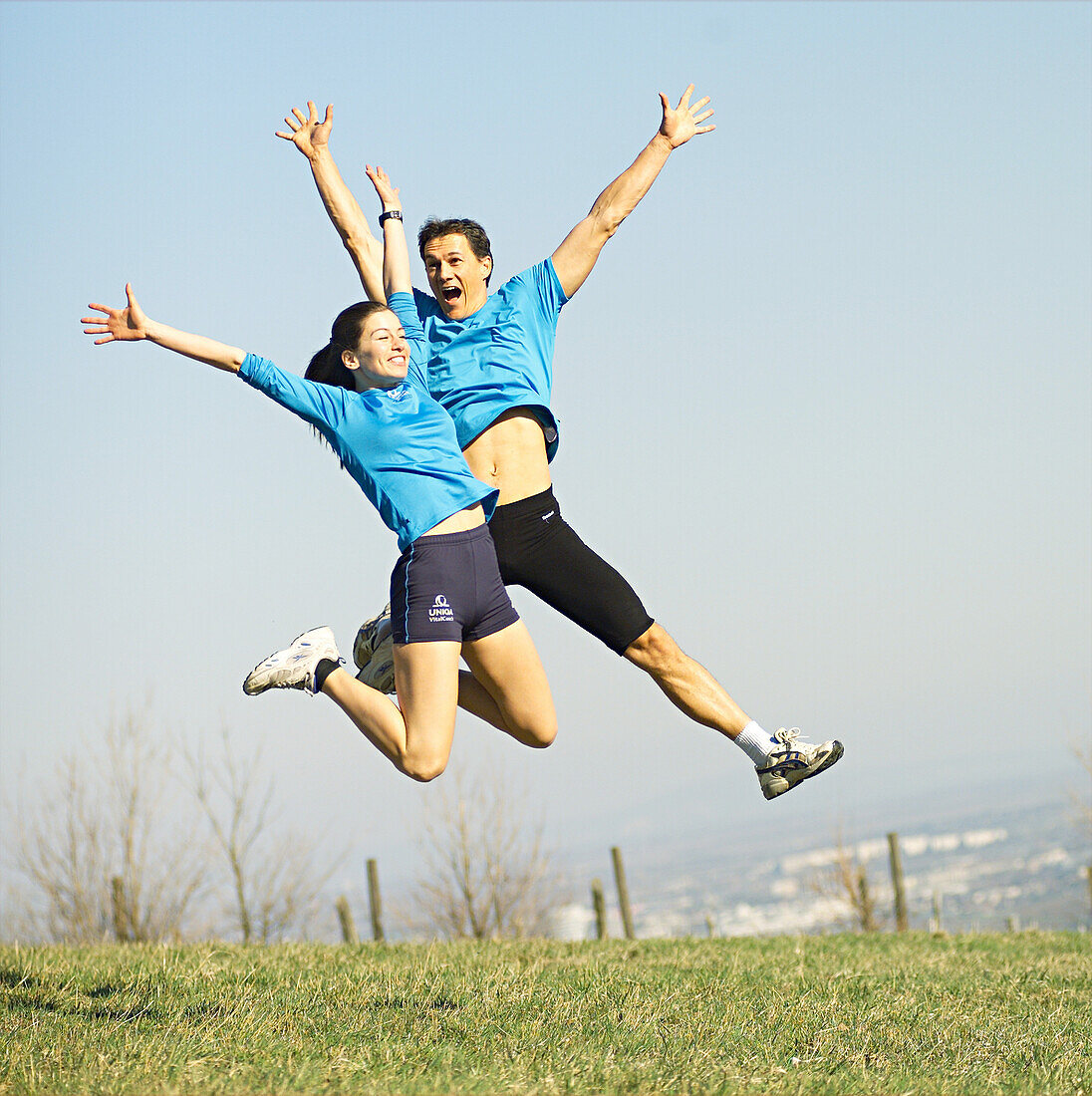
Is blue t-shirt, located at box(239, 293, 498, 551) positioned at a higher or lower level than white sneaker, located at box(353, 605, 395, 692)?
higher

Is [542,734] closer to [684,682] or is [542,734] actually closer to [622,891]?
[684,682]

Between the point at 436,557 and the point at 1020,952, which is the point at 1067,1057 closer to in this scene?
the point at 436,557

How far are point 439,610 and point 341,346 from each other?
1.26 meters

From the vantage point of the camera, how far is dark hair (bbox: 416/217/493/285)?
6461 millimetres

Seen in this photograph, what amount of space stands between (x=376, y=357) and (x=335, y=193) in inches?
58.0

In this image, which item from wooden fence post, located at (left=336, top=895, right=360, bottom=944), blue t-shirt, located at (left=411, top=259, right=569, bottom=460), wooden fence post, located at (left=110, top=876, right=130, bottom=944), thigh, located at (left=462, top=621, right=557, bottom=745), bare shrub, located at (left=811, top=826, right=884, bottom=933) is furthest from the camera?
bare shrub, located at (left=811, top=826, right=884, bottom=933)

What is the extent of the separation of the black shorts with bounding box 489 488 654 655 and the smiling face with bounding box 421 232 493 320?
103 cm

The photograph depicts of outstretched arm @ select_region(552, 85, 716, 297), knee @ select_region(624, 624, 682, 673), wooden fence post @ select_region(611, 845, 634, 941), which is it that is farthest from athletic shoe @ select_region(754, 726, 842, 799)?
wooden fence post @ select_region(611, 845, 634, 941)

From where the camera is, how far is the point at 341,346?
5594 millimetres

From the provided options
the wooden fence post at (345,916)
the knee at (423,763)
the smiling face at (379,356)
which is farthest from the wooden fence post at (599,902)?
the smiling face at (379,356)

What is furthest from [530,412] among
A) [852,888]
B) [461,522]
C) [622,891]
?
[852,888]

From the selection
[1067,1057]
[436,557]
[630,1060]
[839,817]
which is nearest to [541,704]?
[436,557]

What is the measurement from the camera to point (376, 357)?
548cm

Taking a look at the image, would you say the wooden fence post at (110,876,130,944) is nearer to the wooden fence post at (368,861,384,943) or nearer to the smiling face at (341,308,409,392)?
the wooden fence post at (368,861,384,943)
